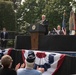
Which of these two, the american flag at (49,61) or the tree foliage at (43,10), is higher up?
the tree foliage at (43,10)

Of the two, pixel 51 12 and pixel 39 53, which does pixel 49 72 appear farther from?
pixel 51 12

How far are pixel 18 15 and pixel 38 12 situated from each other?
335 cm

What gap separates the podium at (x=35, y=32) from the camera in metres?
14.7

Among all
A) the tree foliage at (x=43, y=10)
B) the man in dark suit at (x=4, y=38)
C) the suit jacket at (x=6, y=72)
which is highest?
the tree foliage at (x=43, y=10)

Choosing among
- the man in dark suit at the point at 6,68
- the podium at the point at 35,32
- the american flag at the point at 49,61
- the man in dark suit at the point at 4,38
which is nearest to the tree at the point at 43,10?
the man in dark suit at the point at 4,38

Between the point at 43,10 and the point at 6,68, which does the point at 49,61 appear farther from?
the point at 43,10

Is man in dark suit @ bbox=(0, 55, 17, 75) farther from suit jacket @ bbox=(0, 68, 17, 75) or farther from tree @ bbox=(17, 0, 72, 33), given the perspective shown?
tree @ bbox=(17, 0, 72, 33)

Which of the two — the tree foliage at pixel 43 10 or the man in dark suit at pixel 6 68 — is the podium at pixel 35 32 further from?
the tree foliage at pixel 43 10

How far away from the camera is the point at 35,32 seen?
14.8 meters

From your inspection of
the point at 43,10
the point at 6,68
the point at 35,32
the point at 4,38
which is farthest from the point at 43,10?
the point at 6,68

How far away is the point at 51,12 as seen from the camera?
152 ft

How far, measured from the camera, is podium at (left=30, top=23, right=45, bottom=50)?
14664mm

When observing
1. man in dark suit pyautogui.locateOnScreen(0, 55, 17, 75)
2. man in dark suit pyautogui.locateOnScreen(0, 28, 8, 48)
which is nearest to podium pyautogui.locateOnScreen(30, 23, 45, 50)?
man in dark suit pyautogui.locateOnScreen(0, 28, 8, 48)

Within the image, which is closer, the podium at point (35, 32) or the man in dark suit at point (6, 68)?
the man in dark suit at point (6, 68)
